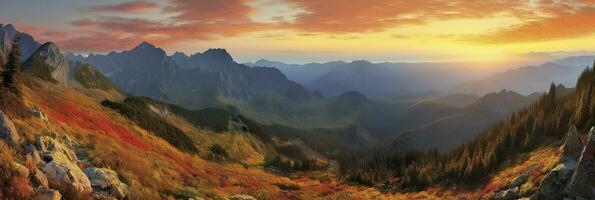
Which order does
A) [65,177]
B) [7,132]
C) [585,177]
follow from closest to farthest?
1. [65,177]
2. [7,132]
3. [585,177]

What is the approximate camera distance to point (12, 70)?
4259cm

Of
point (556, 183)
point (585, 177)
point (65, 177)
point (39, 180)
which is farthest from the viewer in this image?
point (556, 183)

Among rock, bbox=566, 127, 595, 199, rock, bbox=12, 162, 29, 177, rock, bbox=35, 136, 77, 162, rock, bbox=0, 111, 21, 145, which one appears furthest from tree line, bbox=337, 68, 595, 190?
rock, bbox=0, 111, 21, 145

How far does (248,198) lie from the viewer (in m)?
34.2

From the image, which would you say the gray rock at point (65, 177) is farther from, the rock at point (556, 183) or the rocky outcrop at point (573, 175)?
the rock at point (556, 183)

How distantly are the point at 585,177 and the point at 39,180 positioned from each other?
32.6m

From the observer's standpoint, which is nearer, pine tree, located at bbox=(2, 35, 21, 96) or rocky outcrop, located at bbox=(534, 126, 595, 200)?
rocky outcrop, located at bbox=(534, 126, 595, 200)

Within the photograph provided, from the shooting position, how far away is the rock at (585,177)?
28984 millimetres

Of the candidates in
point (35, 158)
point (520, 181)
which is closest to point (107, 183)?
point (35, 158)

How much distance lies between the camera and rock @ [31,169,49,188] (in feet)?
59.6

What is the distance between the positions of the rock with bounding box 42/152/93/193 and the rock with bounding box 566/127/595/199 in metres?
30.4

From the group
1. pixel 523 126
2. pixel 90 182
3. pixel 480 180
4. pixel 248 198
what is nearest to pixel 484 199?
pixel 480 180

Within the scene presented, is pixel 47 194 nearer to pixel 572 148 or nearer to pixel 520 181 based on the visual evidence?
pixel 572 148

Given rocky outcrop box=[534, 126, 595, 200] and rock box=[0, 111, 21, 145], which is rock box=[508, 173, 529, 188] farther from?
rock box=[0, 111, 21, 145]
